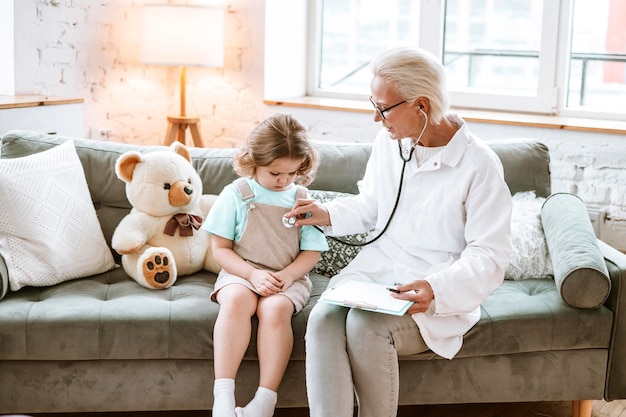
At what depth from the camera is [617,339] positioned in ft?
7.97

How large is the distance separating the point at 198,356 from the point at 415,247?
663mm

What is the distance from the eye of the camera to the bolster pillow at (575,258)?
240 cm

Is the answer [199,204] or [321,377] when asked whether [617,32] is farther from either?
[321,377]

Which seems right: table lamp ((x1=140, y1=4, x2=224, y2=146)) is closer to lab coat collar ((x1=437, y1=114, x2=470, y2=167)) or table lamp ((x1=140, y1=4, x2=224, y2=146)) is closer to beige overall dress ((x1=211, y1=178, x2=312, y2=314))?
beige overall dress ((x1=211, y1=178, x2=312, y2=314))

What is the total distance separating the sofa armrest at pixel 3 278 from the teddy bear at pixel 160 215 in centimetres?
34

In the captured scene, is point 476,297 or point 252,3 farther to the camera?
point 252,3

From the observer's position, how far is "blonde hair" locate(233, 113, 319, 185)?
7.92 ft

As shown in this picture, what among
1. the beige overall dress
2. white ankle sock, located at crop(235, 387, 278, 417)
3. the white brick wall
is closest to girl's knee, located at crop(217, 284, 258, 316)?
the beige overall dress

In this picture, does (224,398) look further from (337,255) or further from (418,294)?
(337,255)

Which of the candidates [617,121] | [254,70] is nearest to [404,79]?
[617,121]

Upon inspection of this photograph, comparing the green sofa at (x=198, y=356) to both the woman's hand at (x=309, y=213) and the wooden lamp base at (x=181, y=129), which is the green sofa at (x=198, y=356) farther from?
the wooden lamp base at (x=181, y=129)

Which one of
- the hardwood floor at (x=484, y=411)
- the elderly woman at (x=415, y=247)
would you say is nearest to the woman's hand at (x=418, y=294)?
the elderly woman at (x=415, y=247)

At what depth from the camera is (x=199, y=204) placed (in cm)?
285

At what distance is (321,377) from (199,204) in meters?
0.93
